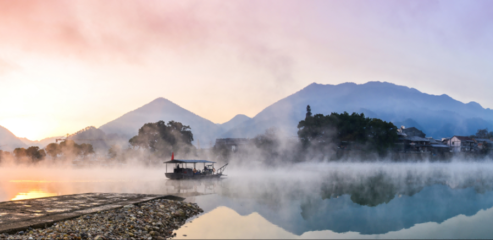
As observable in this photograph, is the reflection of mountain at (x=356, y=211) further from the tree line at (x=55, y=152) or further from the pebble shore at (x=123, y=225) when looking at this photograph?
the tree line at (x=55, y=152)

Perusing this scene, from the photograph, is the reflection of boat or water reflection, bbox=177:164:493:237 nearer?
water reflection, bbox=177:164:493:237

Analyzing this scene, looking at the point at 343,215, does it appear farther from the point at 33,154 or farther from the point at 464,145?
the point at 464,145

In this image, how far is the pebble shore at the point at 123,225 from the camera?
37.1 ft

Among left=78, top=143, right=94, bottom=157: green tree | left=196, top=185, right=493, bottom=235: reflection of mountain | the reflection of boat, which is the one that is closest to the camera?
left=196, top=185, right=493, bottom=235: reflection of mountain

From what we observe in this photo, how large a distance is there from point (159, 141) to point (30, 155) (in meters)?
42.0

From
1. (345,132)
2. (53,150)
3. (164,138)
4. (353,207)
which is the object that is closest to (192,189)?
(353,207)

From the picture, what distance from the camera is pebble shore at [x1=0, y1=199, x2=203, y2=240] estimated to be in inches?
445

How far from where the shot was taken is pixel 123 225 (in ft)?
43.9

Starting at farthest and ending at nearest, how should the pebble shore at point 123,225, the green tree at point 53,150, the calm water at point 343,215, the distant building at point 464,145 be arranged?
1. the distant building at point 464,145
2. the green tree at point 53,150
3. the calm water at point 343,215
4. the pebble shore at point 123,225

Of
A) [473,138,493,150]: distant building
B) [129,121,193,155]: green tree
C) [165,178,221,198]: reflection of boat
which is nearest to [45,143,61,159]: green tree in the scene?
[129,121,193,155]: green tree

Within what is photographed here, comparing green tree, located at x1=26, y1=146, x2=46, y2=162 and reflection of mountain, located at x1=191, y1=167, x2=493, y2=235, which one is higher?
green tree, located at x1=26, y1=146, x2=46, y2=162

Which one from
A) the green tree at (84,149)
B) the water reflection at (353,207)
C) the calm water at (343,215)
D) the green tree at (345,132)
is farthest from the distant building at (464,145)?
the green tree at (84,149)

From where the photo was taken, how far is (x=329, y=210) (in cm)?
2084

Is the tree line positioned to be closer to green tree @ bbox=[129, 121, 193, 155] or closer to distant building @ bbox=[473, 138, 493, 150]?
green tree @ bbox=[129, 121, 193, 155]
